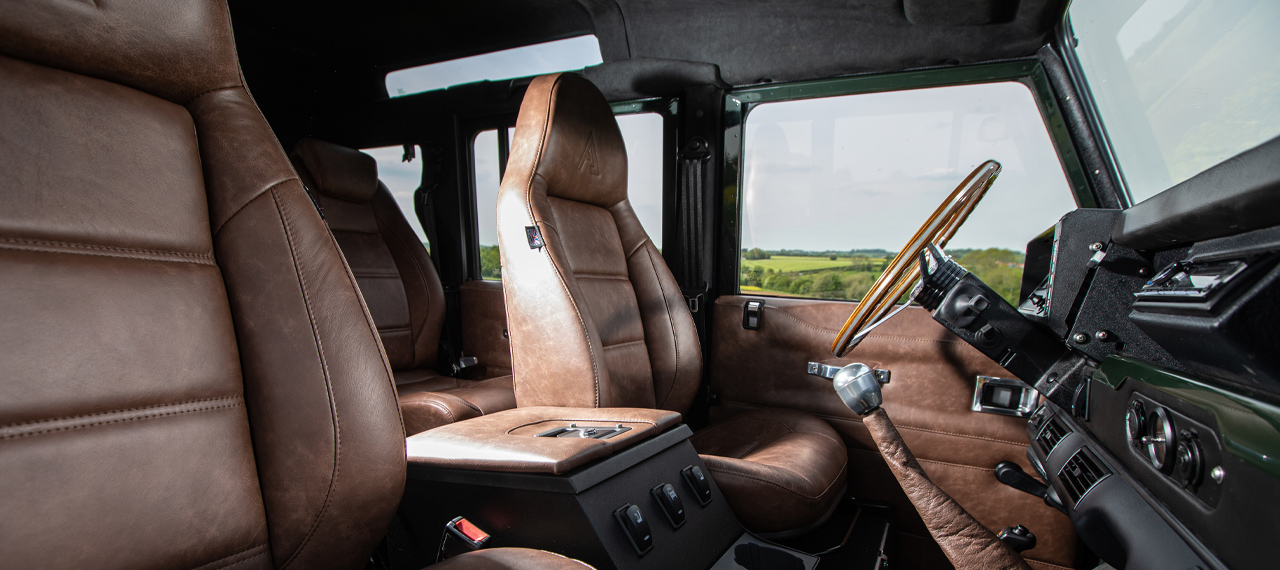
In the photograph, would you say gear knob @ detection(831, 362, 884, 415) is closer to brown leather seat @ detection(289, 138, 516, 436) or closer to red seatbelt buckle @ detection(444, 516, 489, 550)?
red seatbelt buckle @ detection(444, 516, 489, 550)

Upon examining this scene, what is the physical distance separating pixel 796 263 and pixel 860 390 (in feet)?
3.41

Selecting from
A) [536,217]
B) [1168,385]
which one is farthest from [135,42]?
[1168,385]

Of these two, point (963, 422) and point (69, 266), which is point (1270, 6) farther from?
point (69, 266)

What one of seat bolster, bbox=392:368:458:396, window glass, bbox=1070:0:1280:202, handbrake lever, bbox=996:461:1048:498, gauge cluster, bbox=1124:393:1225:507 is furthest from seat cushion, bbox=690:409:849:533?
seat bolster, bbox=392:368:458:396

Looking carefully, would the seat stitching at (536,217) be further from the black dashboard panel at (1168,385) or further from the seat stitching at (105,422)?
the black dashboard panel at (1168,385)

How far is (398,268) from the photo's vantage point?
2.87 meters

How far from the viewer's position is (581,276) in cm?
170

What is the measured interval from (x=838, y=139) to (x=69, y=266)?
204cm

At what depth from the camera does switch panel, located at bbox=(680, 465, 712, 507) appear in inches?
47.7

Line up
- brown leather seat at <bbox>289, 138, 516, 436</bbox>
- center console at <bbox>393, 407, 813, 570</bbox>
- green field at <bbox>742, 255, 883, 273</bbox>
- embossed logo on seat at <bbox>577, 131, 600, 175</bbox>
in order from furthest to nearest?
brown leather seat at <bbox>289, 138, 516, 436</bbox>
green field at <bbox>742, 255, 883, 273</bbox>
embossed logo on seat at <bbox>577, 131, 600, 175</bbox>
center console at <bbox>393, 407, 813, 570</bbox>

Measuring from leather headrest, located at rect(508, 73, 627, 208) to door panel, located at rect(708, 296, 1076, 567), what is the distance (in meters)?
0.75

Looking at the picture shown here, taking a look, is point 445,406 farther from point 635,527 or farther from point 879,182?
point 879,182

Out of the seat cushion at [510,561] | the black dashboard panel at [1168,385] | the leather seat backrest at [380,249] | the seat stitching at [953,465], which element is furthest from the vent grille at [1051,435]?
the leather seat backrest at [380,249]

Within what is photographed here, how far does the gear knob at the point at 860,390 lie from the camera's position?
1250 mm
